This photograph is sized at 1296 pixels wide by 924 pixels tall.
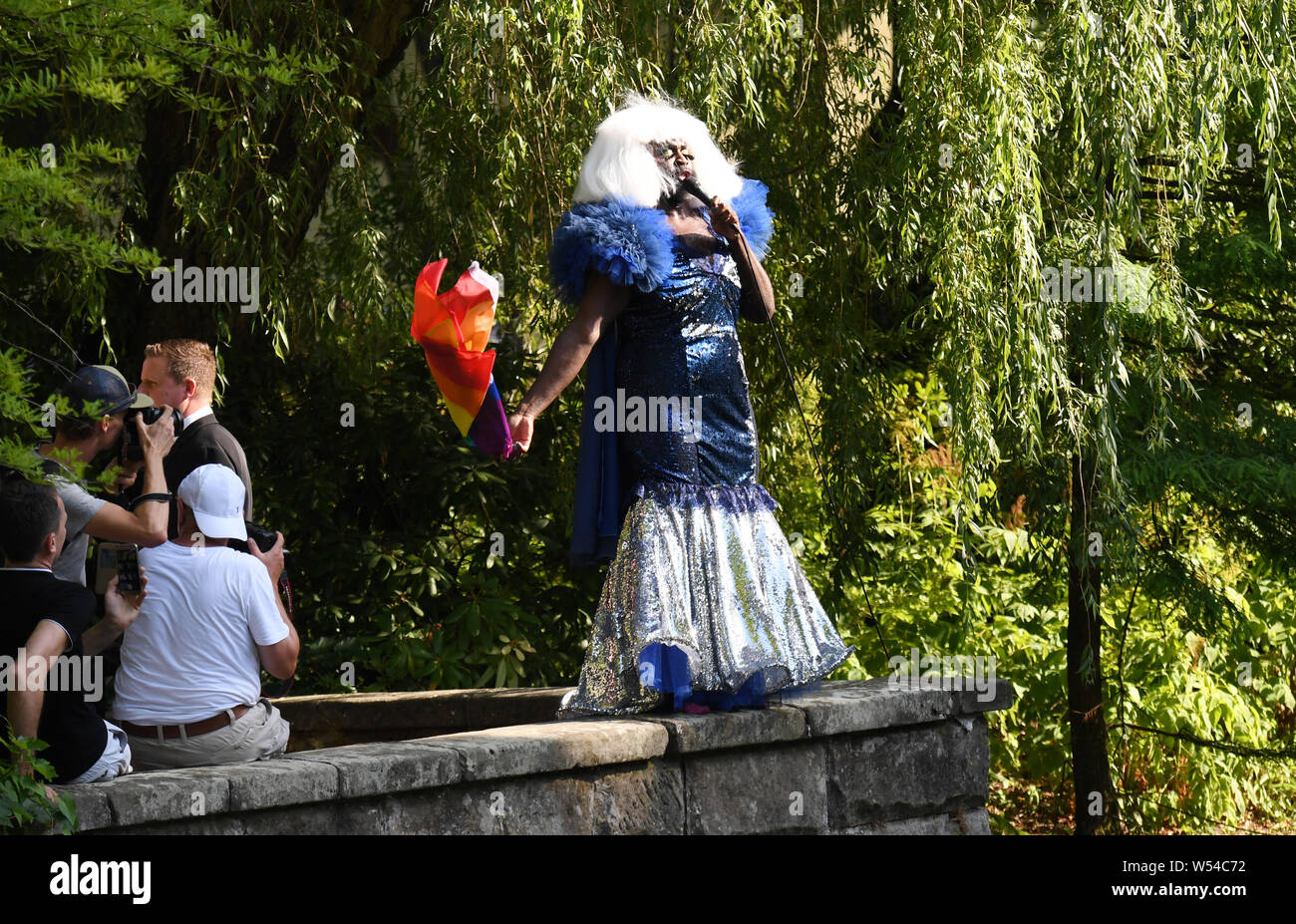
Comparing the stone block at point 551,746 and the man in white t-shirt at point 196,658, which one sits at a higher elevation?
the man in white t-shirt at point 196,658

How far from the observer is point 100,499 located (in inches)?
182

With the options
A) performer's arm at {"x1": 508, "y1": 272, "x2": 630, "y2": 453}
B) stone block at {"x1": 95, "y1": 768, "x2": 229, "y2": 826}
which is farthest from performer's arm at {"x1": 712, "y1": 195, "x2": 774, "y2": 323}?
stone block at {"x1": 95, "y1": 768, "x2": 229, "y2": 826}

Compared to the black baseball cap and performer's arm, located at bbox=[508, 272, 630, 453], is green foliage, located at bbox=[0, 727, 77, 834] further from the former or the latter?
performer's arm, located at bbox=[508, 272, 630, 453]

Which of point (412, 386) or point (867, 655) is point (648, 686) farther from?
point (867, 655)

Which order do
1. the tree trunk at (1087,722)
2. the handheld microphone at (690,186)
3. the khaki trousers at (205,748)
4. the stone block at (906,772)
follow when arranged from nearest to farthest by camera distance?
the khaki trousers at (205,748)
the handheld microphone at (690,186)
the stone block at (906,772)
the tree trunk at (1087,722)

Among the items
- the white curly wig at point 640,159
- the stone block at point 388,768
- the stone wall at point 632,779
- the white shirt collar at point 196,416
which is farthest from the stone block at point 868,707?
the white shirt collar at point 196,416

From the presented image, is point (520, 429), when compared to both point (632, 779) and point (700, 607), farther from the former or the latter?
point (632, 779)

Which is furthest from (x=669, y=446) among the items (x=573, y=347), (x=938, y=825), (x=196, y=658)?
(x=938, y=825)

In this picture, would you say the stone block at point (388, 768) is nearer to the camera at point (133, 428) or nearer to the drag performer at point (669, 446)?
the drag performer at point (669, 446)

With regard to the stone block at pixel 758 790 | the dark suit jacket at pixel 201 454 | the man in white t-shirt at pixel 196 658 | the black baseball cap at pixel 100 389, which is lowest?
the stone block at pixel 758 790

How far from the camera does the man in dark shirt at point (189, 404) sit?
504 centimetres

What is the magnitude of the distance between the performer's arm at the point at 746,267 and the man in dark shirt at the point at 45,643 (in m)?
1.97
